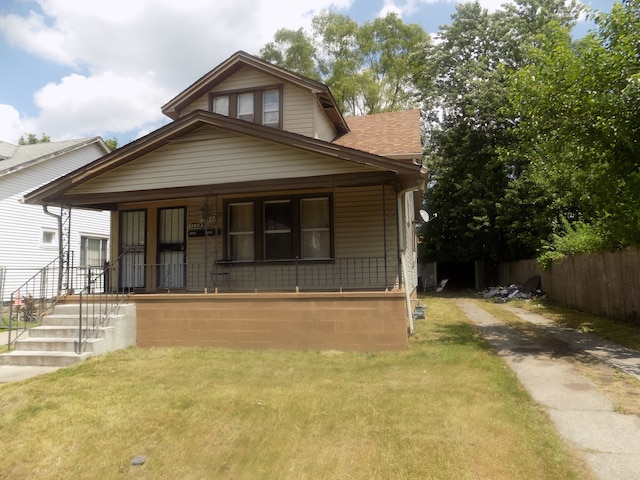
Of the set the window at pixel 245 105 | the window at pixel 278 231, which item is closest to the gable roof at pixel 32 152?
the window at pixel 245 105

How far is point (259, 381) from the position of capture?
6.25 meters

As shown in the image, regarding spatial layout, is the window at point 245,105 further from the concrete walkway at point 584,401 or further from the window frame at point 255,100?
the concrete walkway at point 584,401

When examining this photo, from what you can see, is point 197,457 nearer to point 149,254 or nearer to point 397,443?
point 397,443

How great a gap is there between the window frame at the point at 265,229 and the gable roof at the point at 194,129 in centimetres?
166

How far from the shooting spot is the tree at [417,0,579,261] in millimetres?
23703

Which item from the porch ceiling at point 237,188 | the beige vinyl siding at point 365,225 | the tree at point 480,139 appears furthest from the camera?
the tree at point 480,139

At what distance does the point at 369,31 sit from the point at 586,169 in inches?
1052

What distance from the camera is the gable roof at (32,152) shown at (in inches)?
674

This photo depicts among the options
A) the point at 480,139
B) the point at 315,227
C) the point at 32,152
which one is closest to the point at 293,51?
the point at 480,139

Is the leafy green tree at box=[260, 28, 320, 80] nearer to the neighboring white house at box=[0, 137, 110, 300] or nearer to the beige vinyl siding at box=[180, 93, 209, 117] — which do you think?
the neighboring white house at box=[0, 137, 110, 300]

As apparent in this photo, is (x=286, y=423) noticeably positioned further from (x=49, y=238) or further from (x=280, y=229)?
(x=49, y=238)

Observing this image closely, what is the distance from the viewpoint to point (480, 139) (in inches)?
993

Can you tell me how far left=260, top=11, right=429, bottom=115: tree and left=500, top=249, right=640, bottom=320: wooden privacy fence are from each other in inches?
727

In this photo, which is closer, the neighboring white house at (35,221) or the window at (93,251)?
the neighboring white house at (35,221)
